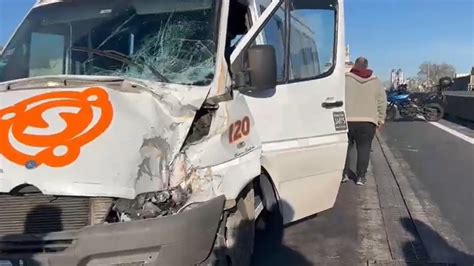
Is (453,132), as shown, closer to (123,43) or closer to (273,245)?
(273,245)

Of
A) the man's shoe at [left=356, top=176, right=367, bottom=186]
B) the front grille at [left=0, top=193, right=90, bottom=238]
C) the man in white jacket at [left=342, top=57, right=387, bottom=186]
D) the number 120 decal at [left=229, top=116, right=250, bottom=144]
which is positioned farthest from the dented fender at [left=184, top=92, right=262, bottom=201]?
the man's shoe at [left=356, top=176, right=367, bottom=186]

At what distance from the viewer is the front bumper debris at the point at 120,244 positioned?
3424 millimetres

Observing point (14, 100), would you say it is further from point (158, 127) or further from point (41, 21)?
point (41, 21)

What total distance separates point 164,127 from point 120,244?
31.3 inches

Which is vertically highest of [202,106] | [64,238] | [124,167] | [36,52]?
[36,52]

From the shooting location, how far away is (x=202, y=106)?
4.18 metres

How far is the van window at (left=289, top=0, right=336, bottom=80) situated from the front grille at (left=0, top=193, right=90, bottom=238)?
103 inches

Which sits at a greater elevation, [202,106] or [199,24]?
[199,24]

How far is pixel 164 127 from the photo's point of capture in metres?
3.82

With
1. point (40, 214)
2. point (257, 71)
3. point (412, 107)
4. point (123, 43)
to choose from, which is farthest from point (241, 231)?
point (412, 107)


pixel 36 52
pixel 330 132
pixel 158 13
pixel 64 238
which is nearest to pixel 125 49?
pixel 158 13

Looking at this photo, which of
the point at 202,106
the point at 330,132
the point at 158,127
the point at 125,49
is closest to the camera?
the point at 158,127

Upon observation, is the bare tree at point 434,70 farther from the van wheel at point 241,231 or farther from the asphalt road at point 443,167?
the van wheel at point 241,231

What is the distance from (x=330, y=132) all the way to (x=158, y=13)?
2.09 meters
